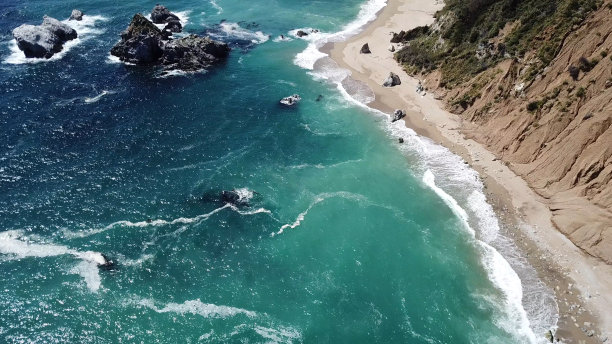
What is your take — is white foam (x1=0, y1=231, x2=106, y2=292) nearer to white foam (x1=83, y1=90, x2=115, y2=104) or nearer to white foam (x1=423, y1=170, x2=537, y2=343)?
white foam (x1=83, y1=90, x2=115, y2=104)

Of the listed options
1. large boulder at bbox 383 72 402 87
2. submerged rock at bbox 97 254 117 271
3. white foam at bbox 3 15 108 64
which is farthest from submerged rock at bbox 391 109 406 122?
white foam at bbox 3 15 108 64

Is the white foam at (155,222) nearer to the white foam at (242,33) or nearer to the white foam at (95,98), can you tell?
the white foam at (95,98)

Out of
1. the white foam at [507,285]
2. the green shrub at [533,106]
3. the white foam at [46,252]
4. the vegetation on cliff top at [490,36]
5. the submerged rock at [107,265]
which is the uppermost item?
the vegetation on cliff top at [490,36]

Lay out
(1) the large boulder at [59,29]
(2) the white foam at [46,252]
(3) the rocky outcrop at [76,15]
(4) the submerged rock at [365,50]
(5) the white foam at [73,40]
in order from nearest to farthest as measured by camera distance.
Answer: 1. (2) the white foam at [46,252]
2. (5) the white foam at [73,40]
3. (1) the large boulder at [59,29]
4. (4) the submerged rock at [365,50]
5. (3) the rocky outcrop at [76,15]

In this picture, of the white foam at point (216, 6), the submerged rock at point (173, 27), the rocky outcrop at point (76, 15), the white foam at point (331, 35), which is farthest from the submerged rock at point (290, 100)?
the rocky outcrop at point (76, 15)

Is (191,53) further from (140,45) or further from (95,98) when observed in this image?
(95,98)

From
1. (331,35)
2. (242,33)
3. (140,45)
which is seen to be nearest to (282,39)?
(242,33)

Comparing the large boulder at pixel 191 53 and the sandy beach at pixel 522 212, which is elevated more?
the sandy beach at pixel 522 212
